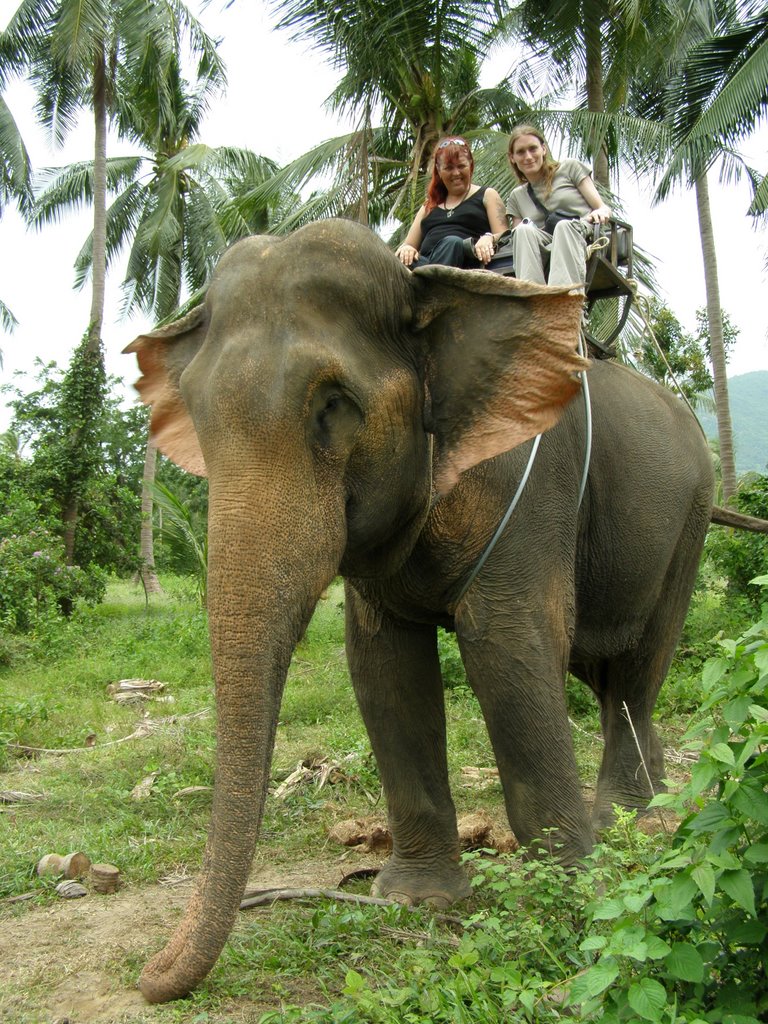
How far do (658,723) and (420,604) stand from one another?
3881mm

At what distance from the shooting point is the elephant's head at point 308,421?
238 centimetres

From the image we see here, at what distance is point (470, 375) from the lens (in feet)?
9.87

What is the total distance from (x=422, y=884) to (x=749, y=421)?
468 ft

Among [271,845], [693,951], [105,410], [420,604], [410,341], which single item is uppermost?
[105,410]

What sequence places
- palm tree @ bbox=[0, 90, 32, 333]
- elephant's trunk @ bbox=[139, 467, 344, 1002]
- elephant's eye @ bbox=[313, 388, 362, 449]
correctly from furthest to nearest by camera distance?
palm tree @ bbox=[0, 90, 32, 333]
elephant's eye @ bbox=[313, 388, 362, 449]
elephant's trunk @ bbox=[139, 467, 344, 1002]

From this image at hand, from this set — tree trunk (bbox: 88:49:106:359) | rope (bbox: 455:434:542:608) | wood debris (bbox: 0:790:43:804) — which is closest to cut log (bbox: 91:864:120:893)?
wood debris (bbox: 0:790:43:804)

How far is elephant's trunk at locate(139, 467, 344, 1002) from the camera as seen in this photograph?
7.75 ft

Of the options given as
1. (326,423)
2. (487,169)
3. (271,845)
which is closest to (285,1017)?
(326,423)

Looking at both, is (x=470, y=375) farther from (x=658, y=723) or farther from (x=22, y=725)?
(x=22, y=725)

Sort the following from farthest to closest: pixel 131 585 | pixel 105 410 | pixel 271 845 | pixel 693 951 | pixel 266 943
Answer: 1. pixel 131 585
2. pixel 105 410
3. pixel 271 845
4. pixel 266 943
5. pixel 693 951

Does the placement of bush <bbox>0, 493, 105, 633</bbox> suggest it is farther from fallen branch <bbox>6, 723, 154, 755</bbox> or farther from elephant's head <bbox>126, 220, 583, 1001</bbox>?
elephant's head <bbox>126, 220, 583, 1001</bbox>

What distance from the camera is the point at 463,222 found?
413 cm

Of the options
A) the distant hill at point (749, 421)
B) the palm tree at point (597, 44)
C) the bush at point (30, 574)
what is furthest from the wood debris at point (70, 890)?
the distant hill at point (749, 421)

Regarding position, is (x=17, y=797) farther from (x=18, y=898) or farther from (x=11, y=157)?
(x=11, y=157)
